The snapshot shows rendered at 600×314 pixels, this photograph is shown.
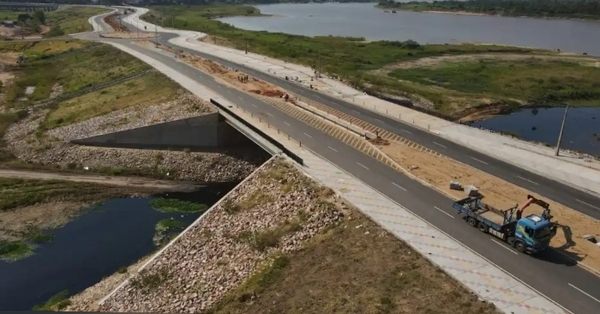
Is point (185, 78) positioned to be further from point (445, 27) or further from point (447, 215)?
point (445, 27)

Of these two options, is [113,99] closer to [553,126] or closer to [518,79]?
[553,126]

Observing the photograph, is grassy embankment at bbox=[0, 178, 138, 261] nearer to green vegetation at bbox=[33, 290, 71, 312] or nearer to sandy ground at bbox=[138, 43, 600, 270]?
green vegetation at bbox=[33, 290, 71, 312]

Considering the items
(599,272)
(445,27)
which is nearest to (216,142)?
(599,272)

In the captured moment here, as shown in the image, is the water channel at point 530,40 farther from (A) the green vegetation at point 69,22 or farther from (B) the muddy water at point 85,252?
(A) the green vegetation at point 69,22


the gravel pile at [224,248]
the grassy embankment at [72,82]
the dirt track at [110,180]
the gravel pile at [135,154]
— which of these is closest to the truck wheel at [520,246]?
the gravel pile at [224,248]

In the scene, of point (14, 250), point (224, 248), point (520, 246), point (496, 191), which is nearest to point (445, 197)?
point (496, 191)

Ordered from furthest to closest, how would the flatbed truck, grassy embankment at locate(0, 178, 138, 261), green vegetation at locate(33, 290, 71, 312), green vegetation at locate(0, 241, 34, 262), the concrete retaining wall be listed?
the concrete retaining wall, grassy embankment at locate(0, 178, 138, 261), green vegetation at locate(0, 241, 34, 262), green vegetation at locate(33, 290, 71, 312), the flatbed truck

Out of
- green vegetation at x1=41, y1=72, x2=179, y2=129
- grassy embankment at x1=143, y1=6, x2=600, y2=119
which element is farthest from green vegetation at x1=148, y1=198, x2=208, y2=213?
grassy embankment at x1=143, y1=6, x2=600, y2=119
